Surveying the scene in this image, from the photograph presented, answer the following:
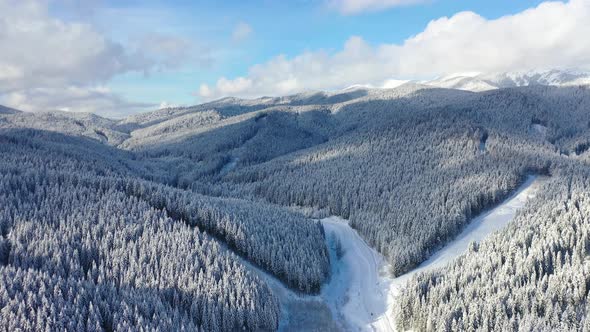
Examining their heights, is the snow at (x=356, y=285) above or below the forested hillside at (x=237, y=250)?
below

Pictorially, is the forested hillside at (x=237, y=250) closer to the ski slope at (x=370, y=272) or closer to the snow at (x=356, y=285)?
the snow at (x=356, y=285)

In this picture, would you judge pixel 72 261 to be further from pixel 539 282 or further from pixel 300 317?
pixel 539 282

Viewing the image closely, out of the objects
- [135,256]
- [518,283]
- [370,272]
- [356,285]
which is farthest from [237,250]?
[518,283]

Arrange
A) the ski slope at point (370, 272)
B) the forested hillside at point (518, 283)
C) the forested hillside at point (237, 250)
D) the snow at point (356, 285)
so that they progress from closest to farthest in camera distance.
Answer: the forested hillside at point (237, 250) < the forested hillside at point (518, 283) < the snow at point (356, 285) < the ski slope at point (370, 272)

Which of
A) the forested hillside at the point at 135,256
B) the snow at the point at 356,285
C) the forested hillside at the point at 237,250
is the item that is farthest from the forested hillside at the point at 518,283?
the forested hillside at the point at 135,256

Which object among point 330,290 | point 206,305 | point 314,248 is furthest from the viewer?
point 314,248

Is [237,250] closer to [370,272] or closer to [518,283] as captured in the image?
[370,272]

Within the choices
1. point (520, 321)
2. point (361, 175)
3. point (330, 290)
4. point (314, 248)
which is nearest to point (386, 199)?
point (361, 175)

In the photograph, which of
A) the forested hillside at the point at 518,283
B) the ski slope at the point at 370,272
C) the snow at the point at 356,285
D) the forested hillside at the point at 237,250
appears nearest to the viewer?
the forested hillside at the point at 237,250

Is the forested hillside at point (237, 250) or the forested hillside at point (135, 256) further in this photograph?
the forested hillside at point (237, 250)
